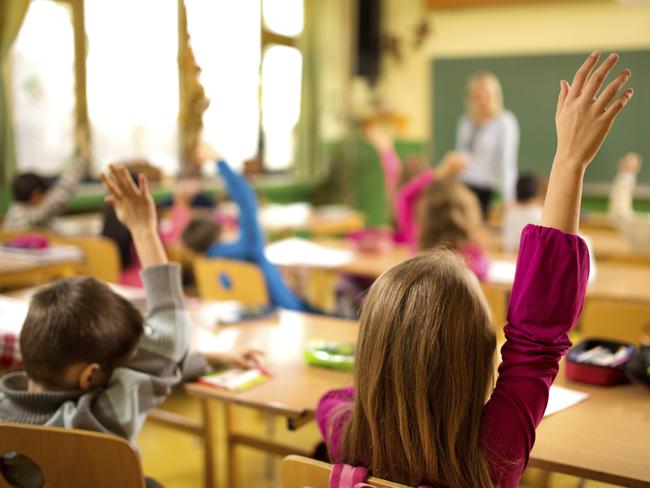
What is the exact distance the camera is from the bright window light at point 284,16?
6645 millimetres

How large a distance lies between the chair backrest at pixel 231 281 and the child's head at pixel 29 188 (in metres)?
1.40

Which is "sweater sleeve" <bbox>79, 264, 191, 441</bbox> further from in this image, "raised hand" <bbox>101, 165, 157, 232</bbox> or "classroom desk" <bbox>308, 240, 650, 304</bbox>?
"classroom desk" <bbox>308, 240, 650, 304</bbox>

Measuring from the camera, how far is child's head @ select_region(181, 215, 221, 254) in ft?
10.8

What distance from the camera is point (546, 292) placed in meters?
1.09

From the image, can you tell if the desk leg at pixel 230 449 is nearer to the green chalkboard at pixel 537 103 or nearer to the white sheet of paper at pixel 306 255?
the white sheet of paper at pixel 306 255

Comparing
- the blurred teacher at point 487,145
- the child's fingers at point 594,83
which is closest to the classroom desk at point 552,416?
the child's fingers at point 594,83

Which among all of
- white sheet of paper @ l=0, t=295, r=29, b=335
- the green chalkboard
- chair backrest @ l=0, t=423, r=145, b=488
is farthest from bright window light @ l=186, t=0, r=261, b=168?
chair backrest @ l=0, t=423, r=145, b=488

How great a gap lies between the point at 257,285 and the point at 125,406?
1.22 meters

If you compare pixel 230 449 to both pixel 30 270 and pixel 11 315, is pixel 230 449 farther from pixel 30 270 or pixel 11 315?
pixel 30 270

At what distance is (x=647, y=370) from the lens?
157 centimetres

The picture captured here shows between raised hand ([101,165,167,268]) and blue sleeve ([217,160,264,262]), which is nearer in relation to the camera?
raised hand ([101,165,167,268])

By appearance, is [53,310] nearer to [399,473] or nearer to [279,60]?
[399,473]

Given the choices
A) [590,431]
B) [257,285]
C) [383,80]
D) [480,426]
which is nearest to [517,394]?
[480,426]

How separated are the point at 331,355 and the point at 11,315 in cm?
97
